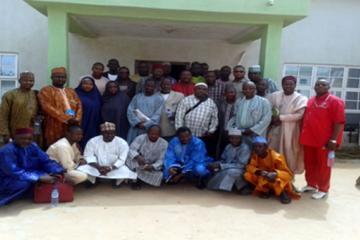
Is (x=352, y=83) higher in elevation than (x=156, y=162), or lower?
higher

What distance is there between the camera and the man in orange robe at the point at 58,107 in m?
5.23

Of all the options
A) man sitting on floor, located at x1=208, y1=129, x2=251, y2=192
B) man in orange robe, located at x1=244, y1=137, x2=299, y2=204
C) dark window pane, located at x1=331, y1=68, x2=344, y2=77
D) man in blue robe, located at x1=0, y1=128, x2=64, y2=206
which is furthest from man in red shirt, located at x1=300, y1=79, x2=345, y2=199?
dark window pane, located at x1=331, y1=68, x2=344, y2=77

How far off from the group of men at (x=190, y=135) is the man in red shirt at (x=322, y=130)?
0.04 feet

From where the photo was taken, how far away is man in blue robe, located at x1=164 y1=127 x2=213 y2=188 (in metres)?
5.22

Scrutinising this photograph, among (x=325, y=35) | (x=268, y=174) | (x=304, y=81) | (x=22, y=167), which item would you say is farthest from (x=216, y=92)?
(x=325, y=35)

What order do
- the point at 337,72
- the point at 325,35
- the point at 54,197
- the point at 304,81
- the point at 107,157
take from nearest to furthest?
the point at 54,197, the point at 107,157, the point at 325,35, the point at 304,81, the point at 337,72

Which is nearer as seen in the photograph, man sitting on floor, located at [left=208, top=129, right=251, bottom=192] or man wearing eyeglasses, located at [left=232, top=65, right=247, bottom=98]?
man sitting on floor, located at [left=208, top=129, right=251, bottom=192]

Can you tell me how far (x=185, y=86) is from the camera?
5941 millimetres

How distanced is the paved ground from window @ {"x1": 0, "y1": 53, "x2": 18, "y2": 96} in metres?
4.72

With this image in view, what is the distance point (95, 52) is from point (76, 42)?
1.57 feet

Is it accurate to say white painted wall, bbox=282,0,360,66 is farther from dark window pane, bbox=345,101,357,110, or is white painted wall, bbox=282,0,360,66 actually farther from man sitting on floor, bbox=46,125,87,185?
man sitting on floor, bbox=46,125,87,185

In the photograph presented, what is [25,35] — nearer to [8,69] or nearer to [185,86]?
[8,69]

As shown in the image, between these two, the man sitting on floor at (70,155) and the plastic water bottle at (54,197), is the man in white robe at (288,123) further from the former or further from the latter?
the plastic water bottle at (54,197)

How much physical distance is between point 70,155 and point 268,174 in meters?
2.66
